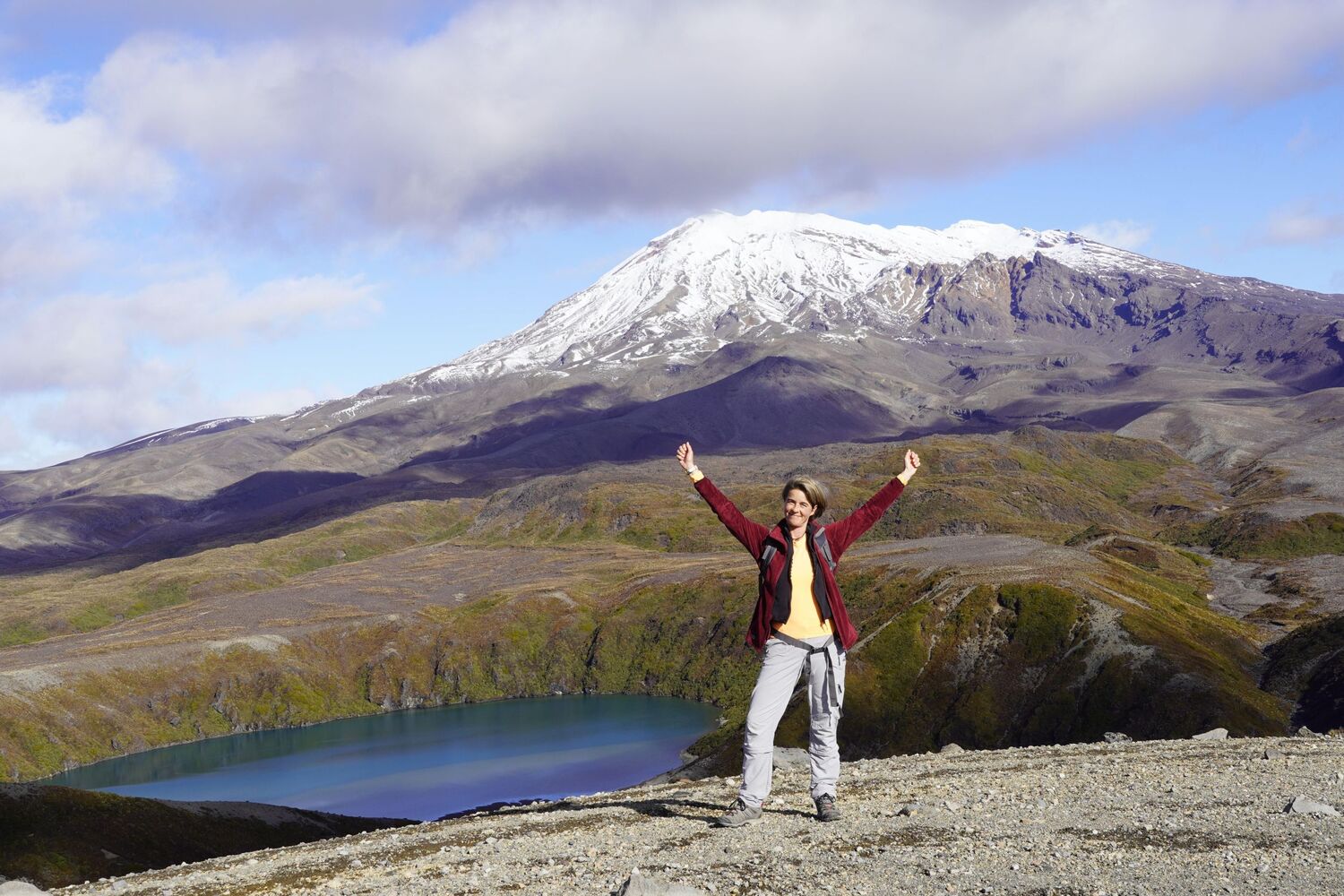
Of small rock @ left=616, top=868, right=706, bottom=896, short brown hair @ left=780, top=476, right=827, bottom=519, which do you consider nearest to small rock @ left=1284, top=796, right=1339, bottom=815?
short brown hair @ left=780, top=476, right=827, bottom=519

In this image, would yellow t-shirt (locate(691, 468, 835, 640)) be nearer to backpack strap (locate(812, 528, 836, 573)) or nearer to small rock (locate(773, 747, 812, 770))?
backpack strap (locate(812, 528, 836, 573))

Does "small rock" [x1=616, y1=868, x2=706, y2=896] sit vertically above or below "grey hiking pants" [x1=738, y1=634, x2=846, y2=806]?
below

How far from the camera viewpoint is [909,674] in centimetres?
→ 8719

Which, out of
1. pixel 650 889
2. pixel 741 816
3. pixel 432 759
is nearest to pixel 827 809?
pixel 741 816

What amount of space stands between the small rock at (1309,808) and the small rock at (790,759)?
13176 millimetres

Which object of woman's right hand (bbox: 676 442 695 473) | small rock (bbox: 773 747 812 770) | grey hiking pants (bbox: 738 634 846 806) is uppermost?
woman's right hand (bbox: 676 442 695 473)

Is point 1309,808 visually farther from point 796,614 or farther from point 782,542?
point 782,542

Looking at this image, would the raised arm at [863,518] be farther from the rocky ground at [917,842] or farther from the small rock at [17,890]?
the small rock at [17,890]

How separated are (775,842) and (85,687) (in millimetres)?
138629

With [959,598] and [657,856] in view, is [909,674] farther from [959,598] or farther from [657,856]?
[657,856]

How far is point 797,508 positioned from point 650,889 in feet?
20.1

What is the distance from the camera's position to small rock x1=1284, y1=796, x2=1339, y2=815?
1590 centimetres

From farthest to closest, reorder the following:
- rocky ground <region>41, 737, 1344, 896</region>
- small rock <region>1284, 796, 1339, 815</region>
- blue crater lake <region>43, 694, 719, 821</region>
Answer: blue crater lake <region>43, 694, 719, 821</region> < small rock <region>1284, 796, 1339, 815</region> < rocky ground <region>41, 737, 1344, 896</region>

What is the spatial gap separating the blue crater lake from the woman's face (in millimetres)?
71823
